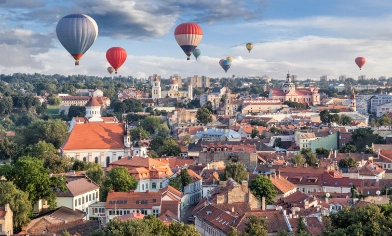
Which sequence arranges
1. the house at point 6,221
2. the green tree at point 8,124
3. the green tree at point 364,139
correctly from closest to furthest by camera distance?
the house at point 6,221 → the green tree at point 364,139 → the green tree at point 8,124

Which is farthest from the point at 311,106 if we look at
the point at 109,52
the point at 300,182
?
the point at 300,182

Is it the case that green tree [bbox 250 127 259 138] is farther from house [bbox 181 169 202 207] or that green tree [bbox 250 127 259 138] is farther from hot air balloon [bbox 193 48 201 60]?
house [bbox 181 169 202 207]

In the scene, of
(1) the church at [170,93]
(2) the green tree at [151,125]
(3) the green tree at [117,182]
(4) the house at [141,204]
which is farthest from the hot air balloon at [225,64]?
(4) the house at [141,204]

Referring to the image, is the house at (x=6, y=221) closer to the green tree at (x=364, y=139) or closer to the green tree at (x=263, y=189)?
the green tree at (x=263, y=189)

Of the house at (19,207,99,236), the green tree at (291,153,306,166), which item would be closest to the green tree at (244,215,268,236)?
the house at (19,207,99,236)

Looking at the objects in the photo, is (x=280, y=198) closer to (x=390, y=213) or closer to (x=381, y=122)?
(x=390, y=213)

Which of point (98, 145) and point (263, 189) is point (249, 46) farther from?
point (263, 189)
